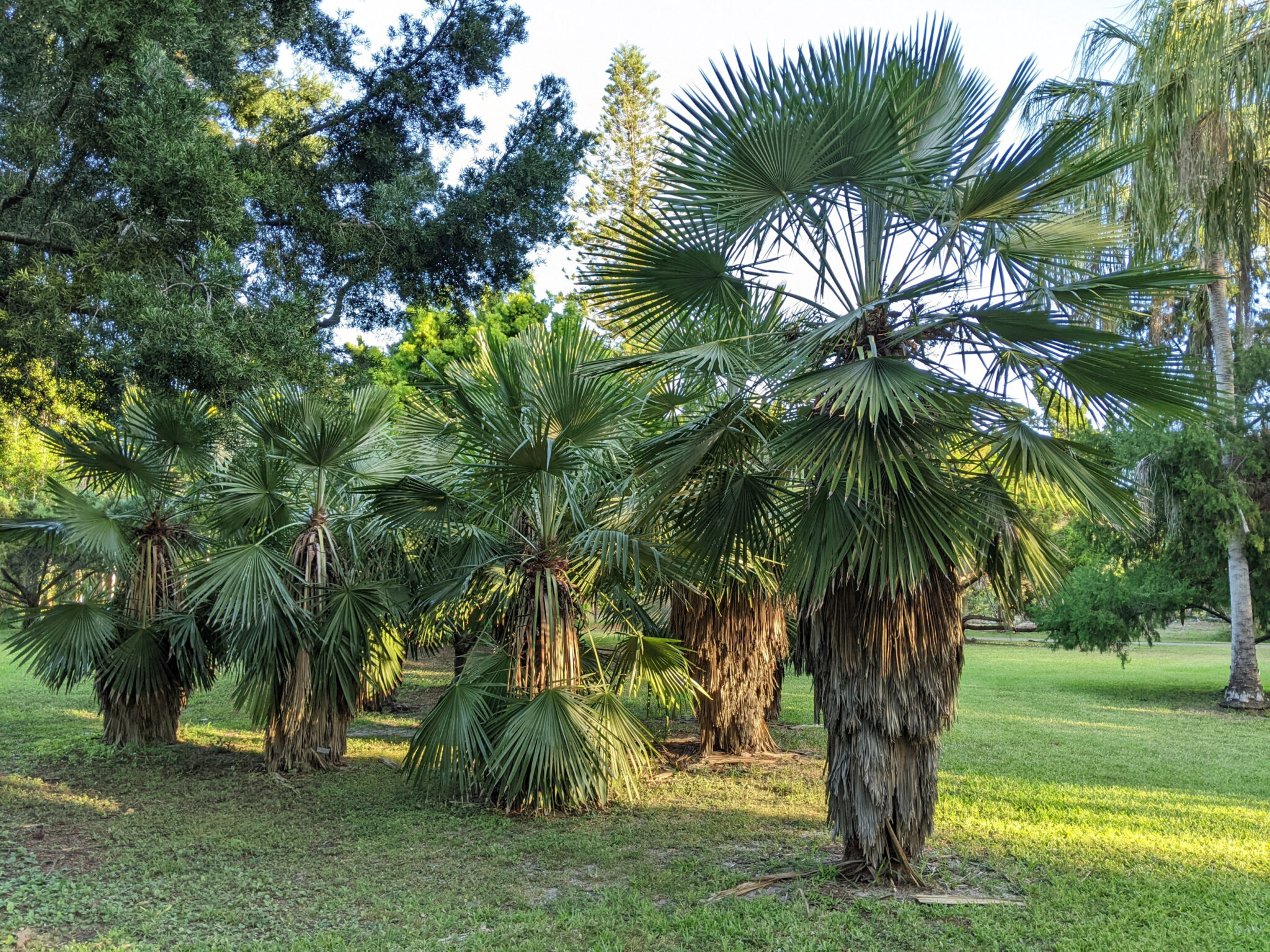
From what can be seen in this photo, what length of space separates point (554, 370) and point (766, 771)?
4932mm

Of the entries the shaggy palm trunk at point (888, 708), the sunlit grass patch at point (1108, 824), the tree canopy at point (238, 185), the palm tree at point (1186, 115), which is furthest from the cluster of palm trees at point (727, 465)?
the palm tree at point (1186, 115)

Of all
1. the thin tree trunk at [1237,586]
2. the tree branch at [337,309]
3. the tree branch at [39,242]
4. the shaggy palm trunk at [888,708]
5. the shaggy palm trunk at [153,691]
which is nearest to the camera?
the shaggy palm trunk at [888,708]

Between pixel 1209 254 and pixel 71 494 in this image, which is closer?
pixel 71 494

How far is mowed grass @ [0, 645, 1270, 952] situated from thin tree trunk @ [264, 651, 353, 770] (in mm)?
288

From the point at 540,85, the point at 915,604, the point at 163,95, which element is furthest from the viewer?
the point at 540,85

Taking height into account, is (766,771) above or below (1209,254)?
below

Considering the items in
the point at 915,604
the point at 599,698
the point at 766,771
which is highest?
the point at 915,604

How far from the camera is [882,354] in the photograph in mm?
5270

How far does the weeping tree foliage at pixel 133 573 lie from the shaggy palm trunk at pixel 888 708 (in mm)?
6210

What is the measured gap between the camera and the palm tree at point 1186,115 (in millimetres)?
10086

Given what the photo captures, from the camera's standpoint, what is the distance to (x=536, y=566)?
759cm

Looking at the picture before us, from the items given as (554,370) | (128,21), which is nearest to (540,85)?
(128,21)

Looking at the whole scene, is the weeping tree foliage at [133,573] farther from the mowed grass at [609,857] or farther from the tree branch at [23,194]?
the tree branch at [23,194]

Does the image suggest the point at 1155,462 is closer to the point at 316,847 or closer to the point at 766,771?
the point at 766,771
